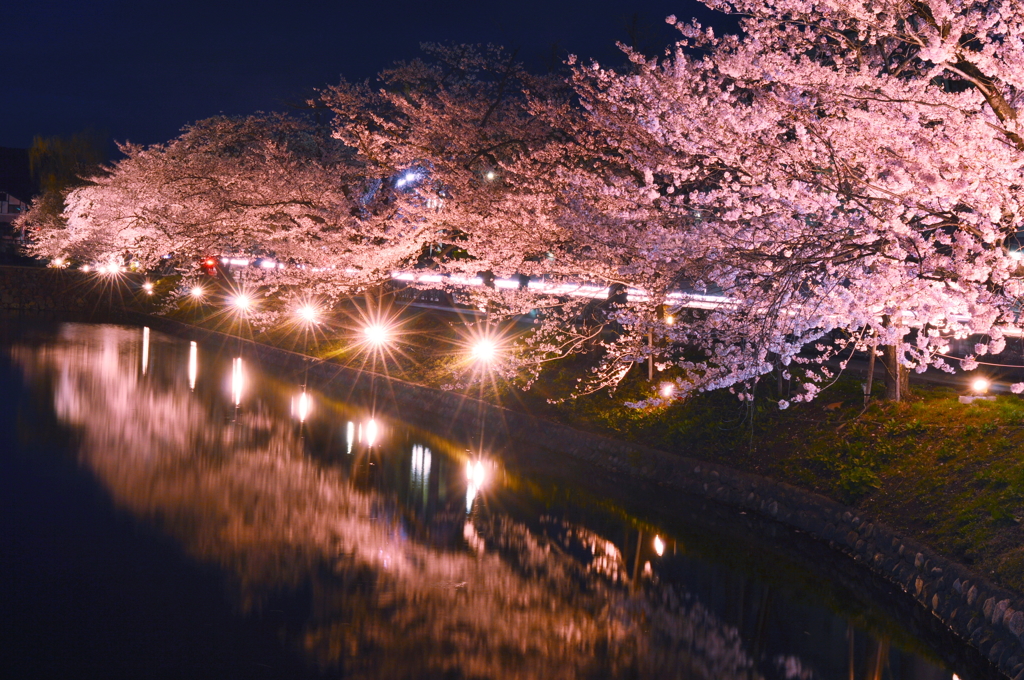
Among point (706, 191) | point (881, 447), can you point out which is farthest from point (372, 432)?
point (881, 447)

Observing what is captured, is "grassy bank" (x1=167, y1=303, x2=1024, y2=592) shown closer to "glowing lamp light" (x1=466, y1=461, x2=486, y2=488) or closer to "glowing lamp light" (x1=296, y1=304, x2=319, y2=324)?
"glowing lamp light" (x1=466, y1=461, x2=486, y2=488)

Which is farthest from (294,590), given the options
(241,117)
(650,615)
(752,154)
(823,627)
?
(241,117)

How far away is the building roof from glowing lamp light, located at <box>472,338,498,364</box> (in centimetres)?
7730

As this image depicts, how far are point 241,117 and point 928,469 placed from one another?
26.0 metres

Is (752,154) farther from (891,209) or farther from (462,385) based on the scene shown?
(462,385)

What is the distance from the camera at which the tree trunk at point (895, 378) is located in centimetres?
1286

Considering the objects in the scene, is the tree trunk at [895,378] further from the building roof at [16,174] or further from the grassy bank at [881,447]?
the building roof at [16,174]

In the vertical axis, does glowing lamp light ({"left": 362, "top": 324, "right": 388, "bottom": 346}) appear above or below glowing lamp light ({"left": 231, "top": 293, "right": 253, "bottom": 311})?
below

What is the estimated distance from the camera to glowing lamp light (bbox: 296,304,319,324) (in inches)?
1142

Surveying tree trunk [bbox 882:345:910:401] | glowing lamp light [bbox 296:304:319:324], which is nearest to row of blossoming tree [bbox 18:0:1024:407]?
tree trunk [bbox 882:345:910:401]

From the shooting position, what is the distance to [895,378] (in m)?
12.9

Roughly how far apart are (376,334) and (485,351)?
6068 mm

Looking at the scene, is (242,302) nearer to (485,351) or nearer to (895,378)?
(485,351)

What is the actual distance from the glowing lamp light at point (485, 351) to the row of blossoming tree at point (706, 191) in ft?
4.06
